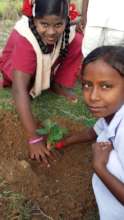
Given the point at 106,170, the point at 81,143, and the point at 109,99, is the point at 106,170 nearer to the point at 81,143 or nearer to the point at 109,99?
the point at 109,99

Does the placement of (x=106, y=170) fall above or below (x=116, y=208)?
above

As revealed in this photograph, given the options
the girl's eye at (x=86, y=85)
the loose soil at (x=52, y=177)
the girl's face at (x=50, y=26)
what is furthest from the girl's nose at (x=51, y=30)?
the girl's eye at (x=86, y=85)

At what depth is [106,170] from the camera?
6.53 ft

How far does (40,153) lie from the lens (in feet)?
8.92

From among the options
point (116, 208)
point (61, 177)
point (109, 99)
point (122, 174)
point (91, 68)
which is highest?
point (91, 68)

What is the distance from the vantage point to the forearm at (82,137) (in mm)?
2668

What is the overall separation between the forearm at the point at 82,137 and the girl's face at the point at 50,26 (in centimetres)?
67

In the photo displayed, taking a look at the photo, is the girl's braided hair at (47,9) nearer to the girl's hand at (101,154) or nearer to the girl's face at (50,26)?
the girl's face at (50,26)

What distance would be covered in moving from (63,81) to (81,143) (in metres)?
0.88

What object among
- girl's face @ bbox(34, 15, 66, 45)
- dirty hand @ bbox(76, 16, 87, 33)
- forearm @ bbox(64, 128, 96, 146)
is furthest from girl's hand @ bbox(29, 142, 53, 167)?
dirty hand @ bbox(76, 16, 87, 33)

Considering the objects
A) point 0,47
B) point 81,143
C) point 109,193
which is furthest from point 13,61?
point 0,47

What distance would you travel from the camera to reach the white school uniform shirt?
6.52 ft

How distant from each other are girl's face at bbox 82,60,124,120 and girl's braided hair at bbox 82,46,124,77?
2cm

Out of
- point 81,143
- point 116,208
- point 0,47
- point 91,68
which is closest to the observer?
point 91,68
